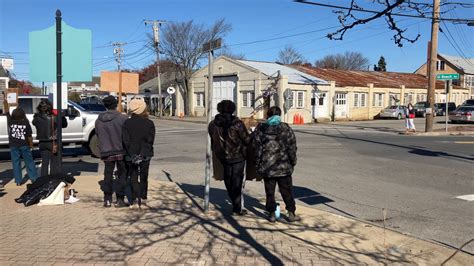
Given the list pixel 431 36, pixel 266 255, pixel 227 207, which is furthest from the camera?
pixel 431 36

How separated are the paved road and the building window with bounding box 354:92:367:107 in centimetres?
2811

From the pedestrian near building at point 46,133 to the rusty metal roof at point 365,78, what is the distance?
3637 cm

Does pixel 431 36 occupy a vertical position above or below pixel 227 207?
above

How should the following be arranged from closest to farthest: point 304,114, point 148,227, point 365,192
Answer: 1. point 148,227
2. point 365,192
3. point 304,114

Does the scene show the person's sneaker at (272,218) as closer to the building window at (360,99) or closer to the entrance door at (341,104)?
the entrance door at (341,104)

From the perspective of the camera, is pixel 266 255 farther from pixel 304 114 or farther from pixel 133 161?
pixel 304 114

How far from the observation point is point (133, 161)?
6.97 meters

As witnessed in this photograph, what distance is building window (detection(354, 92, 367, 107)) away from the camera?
1786 inches

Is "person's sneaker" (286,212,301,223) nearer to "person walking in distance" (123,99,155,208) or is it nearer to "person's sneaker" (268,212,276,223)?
"person's sneaker" (268,212,276,223)

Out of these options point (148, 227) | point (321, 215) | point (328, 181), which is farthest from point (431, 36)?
point (148, 227)

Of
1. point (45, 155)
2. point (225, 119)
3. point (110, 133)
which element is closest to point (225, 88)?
point (45, 155)

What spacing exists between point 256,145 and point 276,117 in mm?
494

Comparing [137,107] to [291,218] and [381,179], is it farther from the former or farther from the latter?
[381,179]

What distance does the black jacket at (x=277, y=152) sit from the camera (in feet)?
21.1
